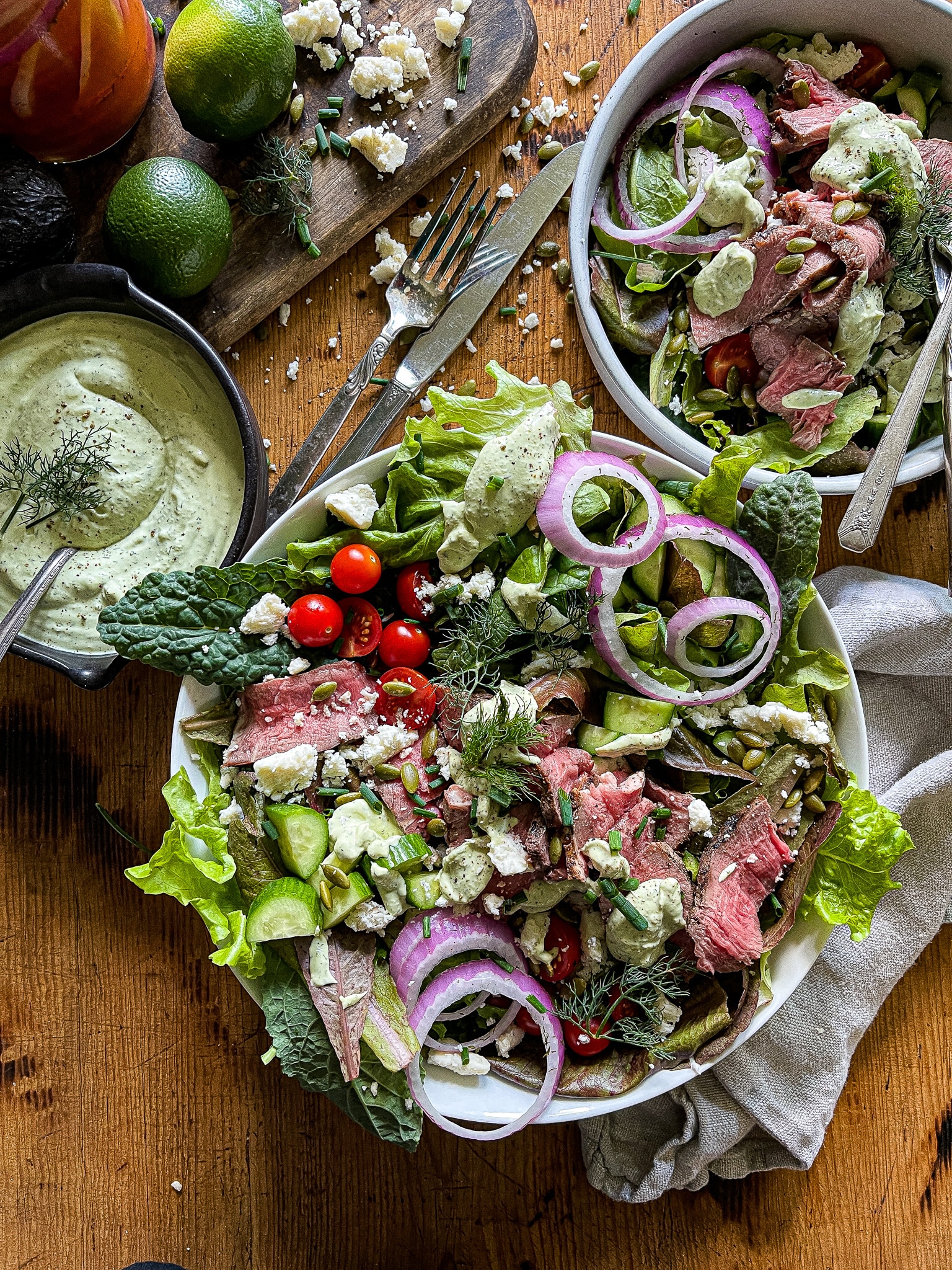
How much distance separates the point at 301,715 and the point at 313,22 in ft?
5.02

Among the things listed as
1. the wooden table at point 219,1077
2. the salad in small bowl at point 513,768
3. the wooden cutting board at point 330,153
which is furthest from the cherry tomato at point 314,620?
the wooden cutting board at point 330,153

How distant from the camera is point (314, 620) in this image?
1947mm

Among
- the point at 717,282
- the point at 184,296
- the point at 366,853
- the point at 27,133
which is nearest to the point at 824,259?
the point at 717,282

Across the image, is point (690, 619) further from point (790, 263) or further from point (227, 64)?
point (227, 64)

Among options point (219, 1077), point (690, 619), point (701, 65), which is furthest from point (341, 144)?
point (219, 1077)

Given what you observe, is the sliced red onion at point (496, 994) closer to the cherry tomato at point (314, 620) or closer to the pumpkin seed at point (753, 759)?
the pumpkin seed at point (753, 759)

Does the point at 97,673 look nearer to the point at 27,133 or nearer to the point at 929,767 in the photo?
the point at 27,133

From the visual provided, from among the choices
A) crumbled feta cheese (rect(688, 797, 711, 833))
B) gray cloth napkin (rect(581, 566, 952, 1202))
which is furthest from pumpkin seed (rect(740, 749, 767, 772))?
gray cloth napkin (rect(581, 566, 952, 1202))

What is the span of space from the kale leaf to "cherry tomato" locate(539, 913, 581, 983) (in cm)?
81

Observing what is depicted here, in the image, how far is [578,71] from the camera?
2242 mm

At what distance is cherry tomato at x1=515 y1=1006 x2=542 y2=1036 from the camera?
6.64ft

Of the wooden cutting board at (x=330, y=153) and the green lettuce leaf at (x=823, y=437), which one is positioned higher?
the wooden cutting board at (x=330, y=153)

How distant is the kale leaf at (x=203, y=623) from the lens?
188cm

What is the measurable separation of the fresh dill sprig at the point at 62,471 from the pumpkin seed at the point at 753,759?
4.88 feet
